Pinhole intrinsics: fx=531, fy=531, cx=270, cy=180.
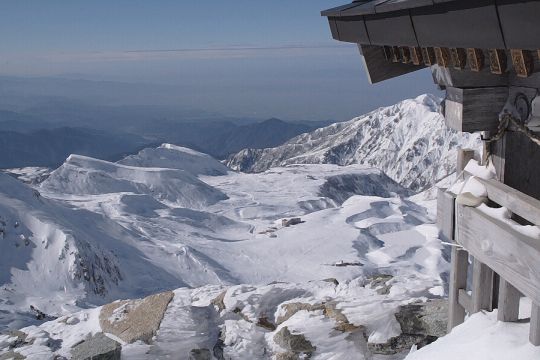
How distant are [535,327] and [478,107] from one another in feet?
6.11

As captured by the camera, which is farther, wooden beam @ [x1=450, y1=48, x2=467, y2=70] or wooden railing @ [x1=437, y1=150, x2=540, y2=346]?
wooden beam @ [x1=450, y1=48, x2=467, y2=70]

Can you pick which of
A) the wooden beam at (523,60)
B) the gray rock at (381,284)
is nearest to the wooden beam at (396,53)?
the wooden beam at (523,60)

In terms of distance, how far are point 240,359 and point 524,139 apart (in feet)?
28.7

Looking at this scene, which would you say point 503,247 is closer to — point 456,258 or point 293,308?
point 456,258

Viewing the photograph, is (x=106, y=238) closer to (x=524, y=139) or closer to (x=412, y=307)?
(x=412, y=307)

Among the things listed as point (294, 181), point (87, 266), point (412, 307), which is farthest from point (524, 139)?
point (294, 181)

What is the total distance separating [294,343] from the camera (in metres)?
11.3

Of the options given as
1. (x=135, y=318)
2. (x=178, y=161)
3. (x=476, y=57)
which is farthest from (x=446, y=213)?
(x=178, y=161)

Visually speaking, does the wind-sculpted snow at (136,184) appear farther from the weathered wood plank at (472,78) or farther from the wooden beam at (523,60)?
the wooden beam at (523,60)

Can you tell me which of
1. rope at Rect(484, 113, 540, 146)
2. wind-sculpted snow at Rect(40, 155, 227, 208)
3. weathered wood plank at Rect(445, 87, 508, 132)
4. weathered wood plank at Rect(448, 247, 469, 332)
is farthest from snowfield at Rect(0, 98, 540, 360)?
weathered wood plank at Rect(445, 87, 508, 132)

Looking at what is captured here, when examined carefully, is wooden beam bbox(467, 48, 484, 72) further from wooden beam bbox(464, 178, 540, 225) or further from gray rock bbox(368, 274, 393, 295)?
gray rock bbox(368, 274, 393, 295)

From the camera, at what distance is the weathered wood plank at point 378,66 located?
20.1 ft

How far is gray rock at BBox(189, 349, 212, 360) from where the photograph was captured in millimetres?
11883

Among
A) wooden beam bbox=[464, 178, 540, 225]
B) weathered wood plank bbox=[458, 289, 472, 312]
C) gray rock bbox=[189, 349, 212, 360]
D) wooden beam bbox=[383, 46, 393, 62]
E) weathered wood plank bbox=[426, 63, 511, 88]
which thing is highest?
wooden beam bbox=[383, 46, 393, 62]
